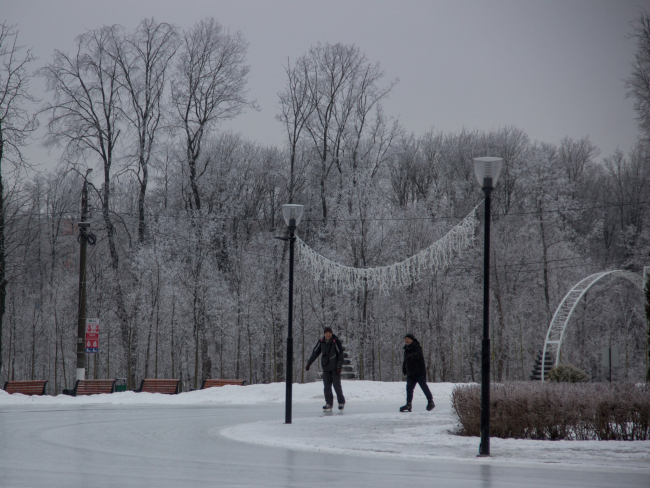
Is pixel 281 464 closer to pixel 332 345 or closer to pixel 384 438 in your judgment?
pixel 384 438

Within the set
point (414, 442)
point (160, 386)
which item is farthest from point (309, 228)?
point (414, 442)

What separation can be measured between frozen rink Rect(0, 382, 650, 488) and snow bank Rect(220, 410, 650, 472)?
0.02 meters

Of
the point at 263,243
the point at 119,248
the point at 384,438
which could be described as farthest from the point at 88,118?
the point at 384,438

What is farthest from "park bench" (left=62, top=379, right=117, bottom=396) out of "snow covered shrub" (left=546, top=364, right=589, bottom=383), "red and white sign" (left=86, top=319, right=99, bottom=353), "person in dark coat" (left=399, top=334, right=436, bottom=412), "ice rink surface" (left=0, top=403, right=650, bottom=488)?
"snow covered shrub" (left=546, top=364, right=589, bottom=383)

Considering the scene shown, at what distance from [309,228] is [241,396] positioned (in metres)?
19.3

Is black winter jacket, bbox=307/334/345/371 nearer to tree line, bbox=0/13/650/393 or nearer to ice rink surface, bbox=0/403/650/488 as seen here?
ice rink surface, bbox=0/403/650/488

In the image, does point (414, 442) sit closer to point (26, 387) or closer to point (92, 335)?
point (92, 335)

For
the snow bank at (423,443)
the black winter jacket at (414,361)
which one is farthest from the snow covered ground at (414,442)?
the black winter jacket at (414,361)

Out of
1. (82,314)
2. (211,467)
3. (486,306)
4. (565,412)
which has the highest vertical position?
(486,306)

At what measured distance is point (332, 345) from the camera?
1655cm

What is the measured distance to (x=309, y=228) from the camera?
4172 cm

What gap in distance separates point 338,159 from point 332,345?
2502 centimetres

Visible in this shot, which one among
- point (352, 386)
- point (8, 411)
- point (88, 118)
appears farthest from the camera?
point (88, 118)

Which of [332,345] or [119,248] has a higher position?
[119,248]
